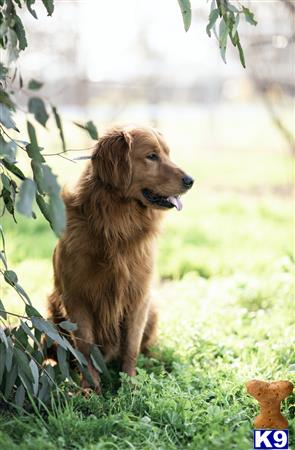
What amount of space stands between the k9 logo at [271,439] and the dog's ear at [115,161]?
1.32 m

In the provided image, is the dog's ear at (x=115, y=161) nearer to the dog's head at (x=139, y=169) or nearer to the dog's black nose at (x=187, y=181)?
the dog's head at (x=139, y=169)

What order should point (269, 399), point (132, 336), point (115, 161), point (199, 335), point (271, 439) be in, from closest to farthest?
point (271, 439)
point (269, 399)
point (115, 161)
point (132, 336)
point (199, 335)

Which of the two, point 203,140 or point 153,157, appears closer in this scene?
point 153,157

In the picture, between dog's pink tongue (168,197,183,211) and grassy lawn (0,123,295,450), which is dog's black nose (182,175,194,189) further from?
grassy lawn (0,123,295,450)

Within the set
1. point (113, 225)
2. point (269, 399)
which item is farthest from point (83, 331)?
point (269, 399)

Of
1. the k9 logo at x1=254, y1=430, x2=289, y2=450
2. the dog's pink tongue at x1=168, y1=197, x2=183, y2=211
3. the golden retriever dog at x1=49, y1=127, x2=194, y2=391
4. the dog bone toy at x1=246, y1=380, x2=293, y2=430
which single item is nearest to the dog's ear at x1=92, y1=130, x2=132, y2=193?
the golden retriever dog at x1=49, y1=127, x2=194, y2=391

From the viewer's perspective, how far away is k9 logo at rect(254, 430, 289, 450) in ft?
8.83

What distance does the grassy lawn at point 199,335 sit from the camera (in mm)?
2754

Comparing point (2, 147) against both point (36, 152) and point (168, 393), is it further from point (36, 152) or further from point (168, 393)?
point (168, 393)

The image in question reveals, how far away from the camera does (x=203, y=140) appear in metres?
13.0

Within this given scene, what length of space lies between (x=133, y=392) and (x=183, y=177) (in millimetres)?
1042

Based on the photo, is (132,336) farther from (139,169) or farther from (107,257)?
(139,169)

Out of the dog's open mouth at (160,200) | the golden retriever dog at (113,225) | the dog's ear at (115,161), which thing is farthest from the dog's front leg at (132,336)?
the dog's ear at (115,161)

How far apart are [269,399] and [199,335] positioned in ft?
4.23
